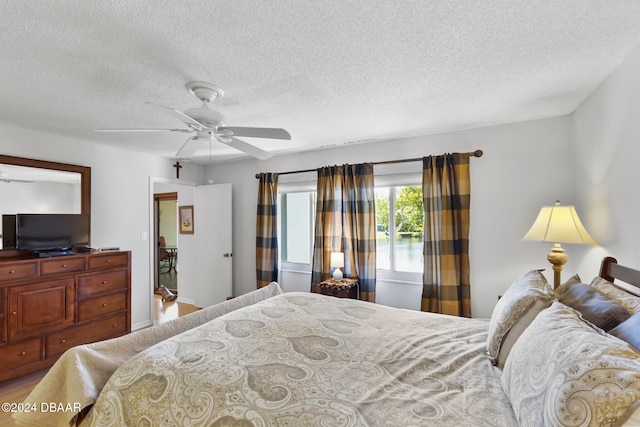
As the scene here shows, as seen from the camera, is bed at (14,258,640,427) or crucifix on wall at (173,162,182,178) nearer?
bed at (14,258,640,427)

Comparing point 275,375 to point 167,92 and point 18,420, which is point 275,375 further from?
point 167,92

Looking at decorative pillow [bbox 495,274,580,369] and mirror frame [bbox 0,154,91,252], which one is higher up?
mirror frame [bbox 0,154,91,252]

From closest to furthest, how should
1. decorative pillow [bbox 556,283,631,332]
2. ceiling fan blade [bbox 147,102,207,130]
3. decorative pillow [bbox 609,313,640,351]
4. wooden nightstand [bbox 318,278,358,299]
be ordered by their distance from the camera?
1. decorative pillow [bbox 609,313,640,351]
2. decorative pillow [bbox 556,283,631,332]
3. ceiling fan blade [bbox 147,102,207,130]
4. wooden nightstand [bbox 318,278,358,299]

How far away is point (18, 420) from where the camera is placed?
126 centimetres

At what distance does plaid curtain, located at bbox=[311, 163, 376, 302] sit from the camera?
3.62 metres

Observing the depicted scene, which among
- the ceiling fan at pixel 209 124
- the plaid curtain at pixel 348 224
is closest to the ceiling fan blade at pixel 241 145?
the ceiling fan at pixel 209 124

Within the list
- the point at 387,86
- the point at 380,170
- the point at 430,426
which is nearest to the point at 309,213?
the point at 380,170

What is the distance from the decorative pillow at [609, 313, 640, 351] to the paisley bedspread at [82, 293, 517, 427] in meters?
0.46

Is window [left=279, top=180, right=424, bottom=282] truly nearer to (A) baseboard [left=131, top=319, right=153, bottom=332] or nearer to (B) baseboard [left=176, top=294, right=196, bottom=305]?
(A) baseboard [left=131, top=319, right=153, bottom=332]

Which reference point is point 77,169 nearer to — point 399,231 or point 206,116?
point 206,116

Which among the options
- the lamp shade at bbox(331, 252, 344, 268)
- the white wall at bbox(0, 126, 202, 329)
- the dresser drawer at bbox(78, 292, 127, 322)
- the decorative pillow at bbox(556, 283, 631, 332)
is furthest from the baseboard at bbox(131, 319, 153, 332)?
the decorative pillow at bbox(556, 283, 631, 332)

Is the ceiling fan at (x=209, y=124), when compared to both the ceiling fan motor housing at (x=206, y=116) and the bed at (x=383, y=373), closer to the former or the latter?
the ceiling fan motor housing at (x=206, y=116)

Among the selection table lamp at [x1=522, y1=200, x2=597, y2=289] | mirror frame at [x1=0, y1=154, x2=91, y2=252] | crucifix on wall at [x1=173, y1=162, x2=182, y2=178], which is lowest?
table lamp at [x1=522, y1=200, x2=597, y2=289]

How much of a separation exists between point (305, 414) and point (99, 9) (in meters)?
1.94
